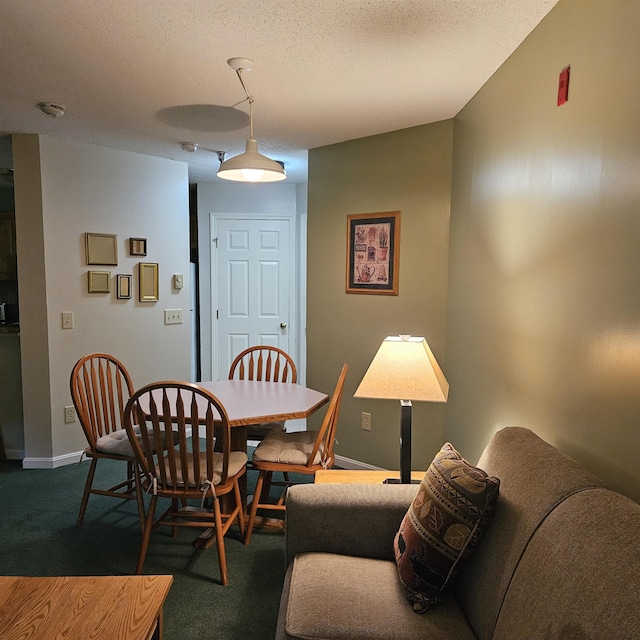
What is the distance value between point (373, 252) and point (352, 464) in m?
1.52

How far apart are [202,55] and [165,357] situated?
8.86 feet

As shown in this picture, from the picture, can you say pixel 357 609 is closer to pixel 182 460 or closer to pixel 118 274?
Answer: pixel 182 460

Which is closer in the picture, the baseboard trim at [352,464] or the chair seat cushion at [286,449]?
the chair seat cushion at [286,449]

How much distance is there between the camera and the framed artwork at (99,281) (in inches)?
149

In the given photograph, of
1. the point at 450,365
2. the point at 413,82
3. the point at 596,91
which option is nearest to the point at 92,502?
the point at 450,365

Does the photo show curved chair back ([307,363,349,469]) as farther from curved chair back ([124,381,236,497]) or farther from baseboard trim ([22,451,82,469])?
baseboard trim ([22,451,82,469])

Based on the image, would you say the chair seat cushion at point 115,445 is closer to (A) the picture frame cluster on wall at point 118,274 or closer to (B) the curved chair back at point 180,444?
(B) the curved chair back at point 180,444

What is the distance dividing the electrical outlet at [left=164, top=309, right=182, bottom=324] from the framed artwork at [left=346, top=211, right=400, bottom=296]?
160 centimetres

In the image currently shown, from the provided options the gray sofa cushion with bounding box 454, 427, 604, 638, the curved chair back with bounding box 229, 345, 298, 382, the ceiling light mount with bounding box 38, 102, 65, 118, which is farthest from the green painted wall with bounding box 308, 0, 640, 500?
the ceiling light mount with bounding box 38, 102, 65, 118

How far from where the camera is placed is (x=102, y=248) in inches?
151

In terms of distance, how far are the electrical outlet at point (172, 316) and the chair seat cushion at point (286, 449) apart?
181cm

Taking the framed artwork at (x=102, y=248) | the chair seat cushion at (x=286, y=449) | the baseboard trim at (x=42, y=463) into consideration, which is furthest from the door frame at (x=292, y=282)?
the chair seat cushion at (x=286, y=449)

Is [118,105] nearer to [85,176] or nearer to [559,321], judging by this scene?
[85,176]

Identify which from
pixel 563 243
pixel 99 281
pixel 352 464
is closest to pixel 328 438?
pixel 352 464
